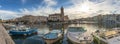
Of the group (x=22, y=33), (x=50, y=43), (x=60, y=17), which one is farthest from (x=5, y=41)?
(x=60, y=17)

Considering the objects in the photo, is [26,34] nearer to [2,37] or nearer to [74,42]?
[74,42]

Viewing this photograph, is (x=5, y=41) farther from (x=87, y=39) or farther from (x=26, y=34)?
(x=26, y=34)

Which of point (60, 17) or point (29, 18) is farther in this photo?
point (60, 17)

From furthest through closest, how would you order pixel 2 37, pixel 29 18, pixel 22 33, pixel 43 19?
pixel 43 19
pixel 29 18
pixel 22 33
pixel 2 37

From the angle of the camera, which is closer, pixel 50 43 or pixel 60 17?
pixel 50 43

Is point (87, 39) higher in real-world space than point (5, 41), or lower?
lower

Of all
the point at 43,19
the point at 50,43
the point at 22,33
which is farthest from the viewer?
the point at 43,19

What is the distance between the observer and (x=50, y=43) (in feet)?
69.5

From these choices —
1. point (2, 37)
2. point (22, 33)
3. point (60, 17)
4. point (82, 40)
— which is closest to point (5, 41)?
point (2, 37)

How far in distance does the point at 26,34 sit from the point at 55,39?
1355 cm

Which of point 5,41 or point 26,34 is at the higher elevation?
point 5,41

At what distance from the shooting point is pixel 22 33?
33.5 m

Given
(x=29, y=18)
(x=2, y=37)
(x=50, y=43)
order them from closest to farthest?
(x=2, y=37), (x=50, y=43), (x=29, y=18)

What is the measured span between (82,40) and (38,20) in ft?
315
